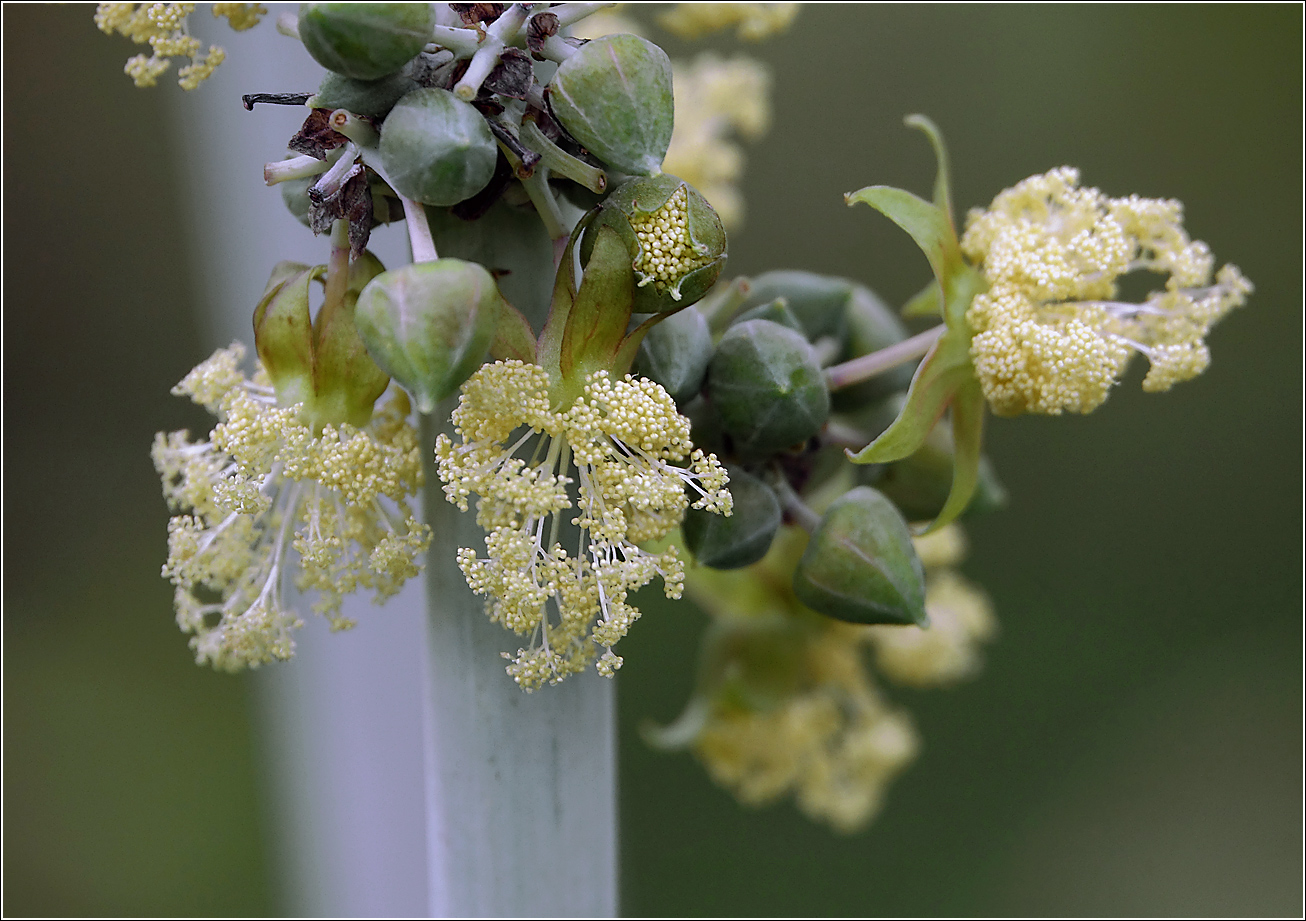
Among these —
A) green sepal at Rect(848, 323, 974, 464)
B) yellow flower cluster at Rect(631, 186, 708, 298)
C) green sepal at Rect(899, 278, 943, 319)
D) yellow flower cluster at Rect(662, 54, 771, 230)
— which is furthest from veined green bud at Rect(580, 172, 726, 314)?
yellow flower cluster at Rect(662, 54, 771, 230)

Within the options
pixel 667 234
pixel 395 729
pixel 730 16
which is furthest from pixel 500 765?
pixel 395 729

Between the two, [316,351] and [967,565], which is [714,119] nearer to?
[316,351]

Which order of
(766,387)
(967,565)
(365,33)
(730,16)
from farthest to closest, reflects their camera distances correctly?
(967,565) → (730,16) → (766,387) → (365,33)

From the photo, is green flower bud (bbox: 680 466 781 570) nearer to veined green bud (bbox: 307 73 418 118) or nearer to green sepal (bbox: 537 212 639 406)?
green sepal (bbox: 537 212 639 406)

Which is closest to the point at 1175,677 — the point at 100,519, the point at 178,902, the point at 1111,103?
the point at 1111,103

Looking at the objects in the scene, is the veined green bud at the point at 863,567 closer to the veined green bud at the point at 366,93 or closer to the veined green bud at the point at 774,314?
the veined green bud at the point at 774,314

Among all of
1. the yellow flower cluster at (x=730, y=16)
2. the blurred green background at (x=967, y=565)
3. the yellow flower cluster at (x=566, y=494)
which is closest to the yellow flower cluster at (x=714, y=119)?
the yellow flower cluster at (x=730, y=16)

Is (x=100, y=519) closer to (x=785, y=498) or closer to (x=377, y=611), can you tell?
(x=377, y=611)
